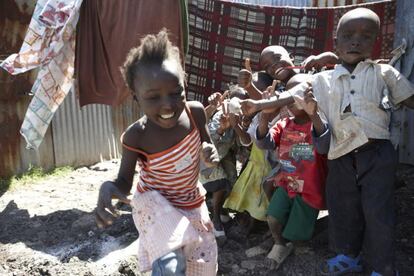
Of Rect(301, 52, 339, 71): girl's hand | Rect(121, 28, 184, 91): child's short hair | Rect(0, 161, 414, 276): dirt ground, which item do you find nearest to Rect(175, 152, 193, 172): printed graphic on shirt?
Rect(121, 28, 184, 91): child's short hair

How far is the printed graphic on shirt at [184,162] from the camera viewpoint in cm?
220

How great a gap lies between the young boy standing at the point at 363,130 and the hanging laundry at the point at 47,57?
6.99 feet

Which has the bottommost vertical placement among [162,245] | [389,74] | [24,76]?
[162,245]

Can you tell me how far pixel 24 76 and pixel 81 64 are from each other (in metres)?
1.37

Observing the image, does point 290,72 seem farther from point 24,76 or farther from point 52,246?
point 24,76

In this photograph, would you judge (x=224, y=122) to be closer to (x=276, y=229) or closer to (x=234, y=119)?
(x=234, y=119)

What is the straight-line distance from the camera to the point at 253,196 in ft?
10.7

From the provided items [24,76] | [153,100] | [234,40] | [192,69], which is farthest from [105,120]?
[153,100]

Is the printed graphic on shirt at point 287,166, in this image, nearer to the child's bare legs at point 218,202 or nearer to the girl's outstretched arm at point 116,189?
the child's bare legs at point 218,202

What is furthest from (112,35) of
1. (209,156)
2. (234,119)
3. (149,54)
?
(209,156)

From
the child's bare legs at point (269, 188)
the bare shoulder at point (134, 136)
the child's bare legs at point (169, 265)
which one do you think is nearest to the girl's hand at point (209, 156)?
the bare shoulder at point (134, 136)

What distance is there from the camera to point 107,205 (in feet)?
6.18

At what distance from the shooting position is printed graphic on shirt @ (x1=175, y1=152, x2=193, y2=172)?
220 cm

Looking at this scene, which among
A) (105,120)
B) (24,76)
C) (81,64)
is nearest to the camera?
(81,64)
